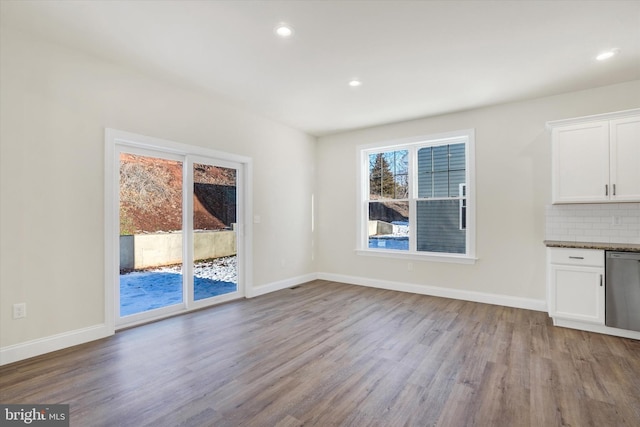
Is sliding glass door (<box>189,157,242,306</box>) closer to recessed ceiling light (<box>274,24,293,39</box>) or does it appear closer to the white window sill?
recessed ceiling light (<box>274,24,293,39</box>)

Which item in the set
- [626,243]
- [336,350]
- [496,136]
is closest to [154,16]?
[336,350]

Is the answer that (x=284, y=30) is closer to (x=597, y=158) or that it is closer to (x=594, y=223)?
(x=597, y=158)

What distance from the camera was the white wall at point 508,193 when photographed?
3.94 metres

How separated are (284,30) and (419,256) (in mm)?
3771

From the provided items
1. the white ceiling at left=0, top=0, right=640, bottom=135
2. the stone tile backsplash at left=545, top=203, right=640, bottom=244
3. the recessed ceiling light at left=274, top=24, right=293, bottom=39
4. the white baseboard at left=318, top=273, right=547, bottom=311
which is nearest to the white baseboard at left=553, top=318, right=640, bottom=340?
the white baseboard at left=318, top=273, right=547, bottom=311

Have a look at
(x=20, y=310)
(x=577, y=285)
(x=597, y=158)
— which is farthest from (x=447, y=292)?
(x=20, y=310)

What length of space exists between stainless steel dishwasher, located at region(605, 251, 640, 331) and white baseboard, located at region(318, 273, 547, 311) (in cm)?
83

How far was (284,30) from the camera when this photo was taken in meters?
2.59

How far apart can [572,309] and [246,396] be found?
11.6ft

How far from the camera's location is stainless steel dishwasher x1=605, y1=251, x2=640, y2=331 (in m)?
3.07

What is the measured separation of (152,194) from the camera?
3.68 meters

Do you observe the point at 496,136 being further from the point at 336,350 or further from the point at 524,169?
the point at 336,350

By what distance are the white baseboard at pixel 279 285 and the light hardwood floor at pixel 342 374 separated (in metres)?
0.95

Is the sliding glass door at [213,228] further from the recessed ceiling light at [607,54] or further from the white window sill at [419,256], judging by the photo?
the recessed ceiling light at [607,54]
